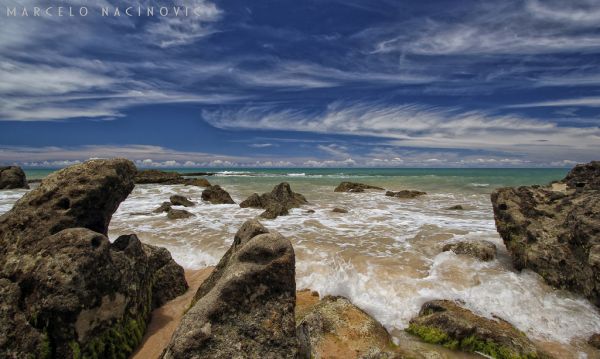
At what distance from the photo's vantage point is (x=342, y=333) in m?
4.49

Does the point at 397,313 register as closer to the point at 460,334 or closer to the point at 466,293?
the point at 460,334

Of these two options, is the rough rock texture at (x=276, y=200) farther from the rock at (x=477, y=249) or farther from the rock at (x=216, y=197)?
the rock at (x=477, y=249)

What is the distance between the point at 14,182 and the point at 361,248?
33778 millimetres

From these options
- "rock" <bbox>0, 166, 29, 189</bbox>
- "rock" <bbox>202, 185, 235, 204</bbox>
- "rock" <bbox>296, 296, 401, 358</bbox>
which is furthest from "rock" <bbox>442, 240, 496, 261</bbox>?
"rock" <bbox>0, 166, 29, 189</bbox>

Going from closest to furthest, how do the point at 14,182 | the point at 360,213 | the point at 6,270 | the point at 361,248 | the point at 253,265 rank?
the point at 253,265 < the point at 6,270 < the point at 361,248 < the point at 360,213 < the point at 14,182

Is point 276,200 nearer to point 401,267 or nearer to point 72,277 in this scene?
point 401,267

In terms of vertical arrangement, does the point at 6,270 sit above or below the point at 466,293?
above

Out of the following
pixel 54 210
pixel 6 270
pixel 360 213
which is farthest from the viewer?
pixel 360 213

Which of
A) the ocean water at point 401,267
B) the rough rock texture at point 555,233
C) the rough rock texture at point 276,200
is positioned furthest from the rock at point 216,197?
the rough rock texture at point 555,233

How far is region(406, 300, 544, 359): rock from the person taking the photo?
4230 millimetres

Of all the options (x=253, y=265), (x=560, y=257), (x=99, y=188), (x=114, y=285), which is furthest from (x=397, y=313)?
(x=99, y=188)

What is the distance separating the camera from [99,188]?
5.48 meters

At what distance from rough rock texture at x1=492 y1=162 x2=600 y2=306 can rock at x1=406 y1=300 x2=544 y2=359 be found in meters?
2.10

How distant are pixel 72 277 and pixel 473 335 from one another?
521 cm
